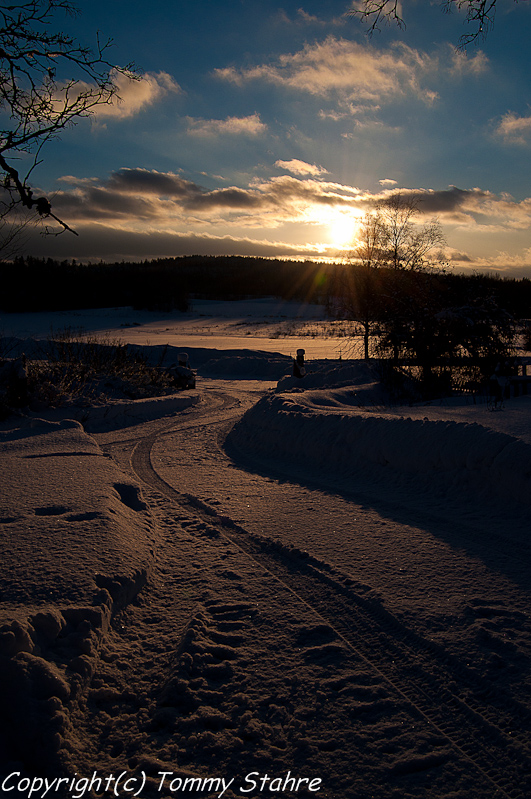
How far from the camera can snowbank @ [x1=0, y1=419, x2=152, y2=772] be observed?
219 centimetres

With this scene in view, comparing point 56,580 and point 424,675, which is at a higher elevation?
point 56,580

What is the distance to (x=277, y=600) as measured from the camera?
128 inches

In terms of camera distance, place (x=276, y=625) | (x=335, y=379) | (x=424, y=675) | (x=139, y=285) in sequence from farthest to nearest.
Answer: (x=139, y=285)
(x=335, y=379)
(x=276, y=625)
(x=424, y=675)

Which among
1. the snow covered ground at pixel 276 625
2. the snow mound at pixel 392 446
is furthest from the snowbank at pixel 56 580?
the snow mound at pixel 392 446

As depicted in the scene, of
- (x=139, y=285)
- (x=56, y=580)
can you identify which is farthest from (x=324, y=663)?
(x=139, y=285)

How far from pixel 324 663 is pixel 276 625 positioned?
0.44m

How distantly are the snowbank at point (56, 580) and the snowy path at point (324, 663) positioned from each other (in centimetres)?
13

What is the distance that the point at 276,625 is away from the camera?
9.74ft

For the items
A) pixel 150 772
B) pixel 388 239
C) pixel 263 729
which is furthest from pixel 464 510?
pixel 388 239

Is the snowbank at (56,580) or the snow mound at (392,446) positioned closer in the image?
the snowbank at (56,580)

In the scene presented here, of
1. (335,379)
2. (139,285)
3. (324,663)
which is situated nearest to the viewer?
(324,663)

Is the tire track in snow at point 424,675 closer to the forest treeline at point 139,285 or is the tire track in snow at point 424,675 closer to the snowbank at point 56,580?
the snowbank at point 56,580

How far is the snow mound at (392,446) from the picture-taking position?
4.97 metres

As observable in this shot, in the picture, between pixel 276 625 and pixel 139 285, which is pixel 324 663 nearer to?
pixel 276 625
